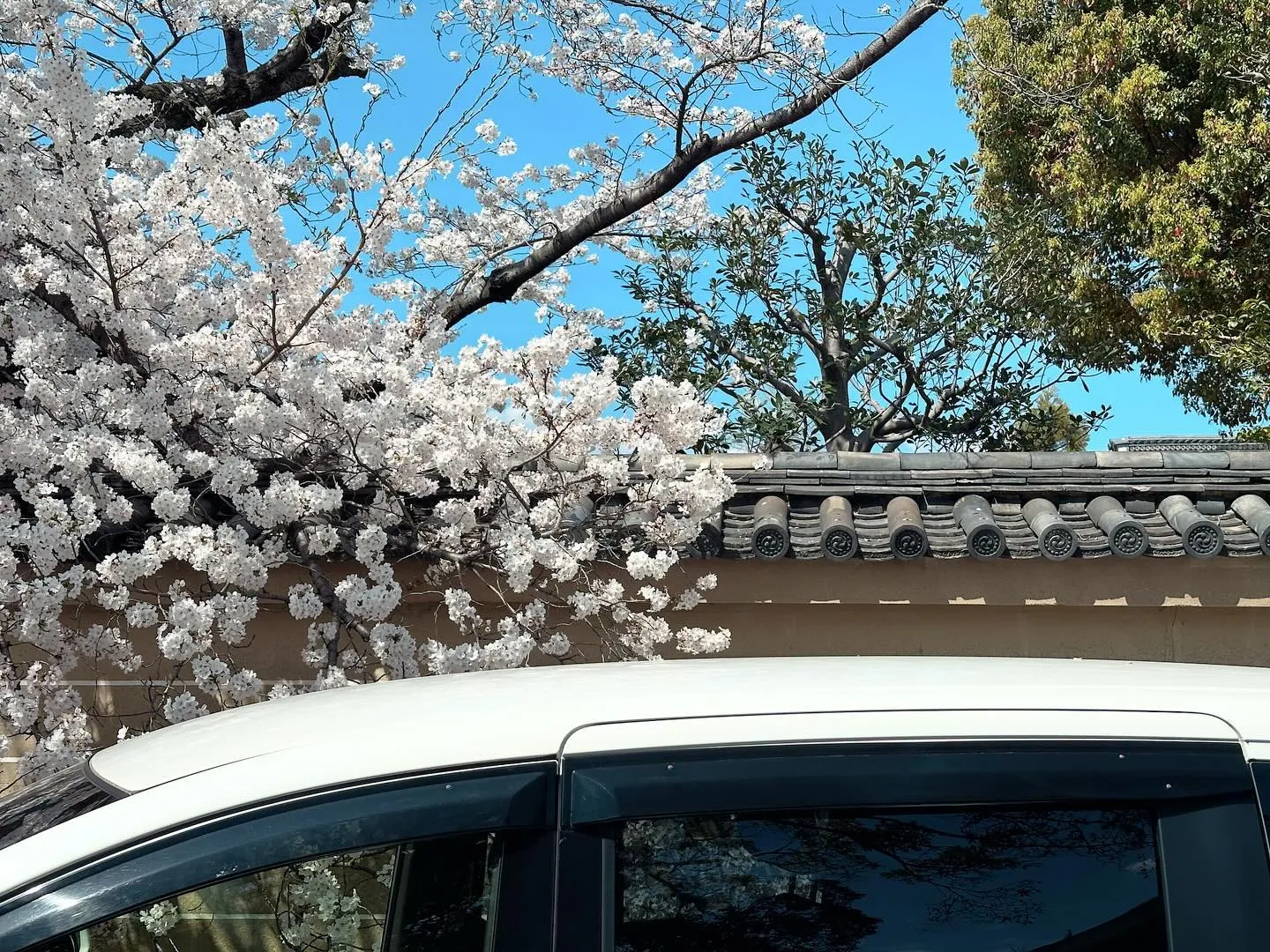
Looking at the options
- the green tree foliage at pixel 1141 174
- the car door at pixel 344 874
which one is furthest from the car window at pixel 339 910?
the green tree foliage at pixel 1141 174

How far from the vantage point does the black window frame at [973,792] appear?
Result: 155 centimetres

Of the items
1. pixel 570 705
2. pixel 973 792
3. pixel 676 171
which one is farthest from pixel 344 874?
pixel 676 171

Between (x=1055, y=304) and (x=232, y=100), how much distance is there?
27.7 ft

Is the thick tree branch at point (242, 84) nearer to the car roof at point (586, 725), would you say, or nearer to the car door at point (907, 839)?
the car roof at point (586, 725)

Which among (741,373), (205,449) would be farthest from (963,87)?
(205,449)

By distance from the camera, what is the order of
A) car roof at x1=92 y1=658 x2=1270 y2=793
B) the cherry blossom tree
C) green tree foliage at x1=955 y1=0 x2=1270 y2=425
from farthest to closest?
green tree foliage at x1=955 y1=0 x2=1270 y2=425
the cherry blossom tree
car roof at x1=92 y1=658 x2=1270 y2=793

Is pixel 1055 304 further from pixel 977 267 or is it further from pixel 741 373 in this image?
pixel 741 373

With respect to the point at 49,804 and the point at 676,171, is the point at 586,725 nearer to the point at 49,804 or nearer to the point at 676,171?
the point at 49,804

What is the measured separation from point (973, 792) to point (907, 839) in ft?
0.37

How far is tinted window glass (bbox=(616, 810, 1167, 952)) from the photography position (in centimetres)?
157

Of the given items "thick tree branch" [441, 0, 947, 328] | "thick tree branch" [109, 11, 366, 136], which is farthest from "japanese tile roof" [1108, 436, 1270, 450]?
"thick tree branch" [109, 11, 366, 136]

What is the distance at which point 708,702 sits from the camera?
1.72 m

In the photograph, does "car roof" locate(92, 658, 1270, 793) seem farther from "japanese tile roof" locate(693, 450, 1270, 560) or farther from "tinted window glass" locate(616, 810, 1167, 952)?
"japanese tile roof" locate(693, 450, 1270, 560)

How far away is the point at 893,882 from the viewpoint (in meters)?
1.60
